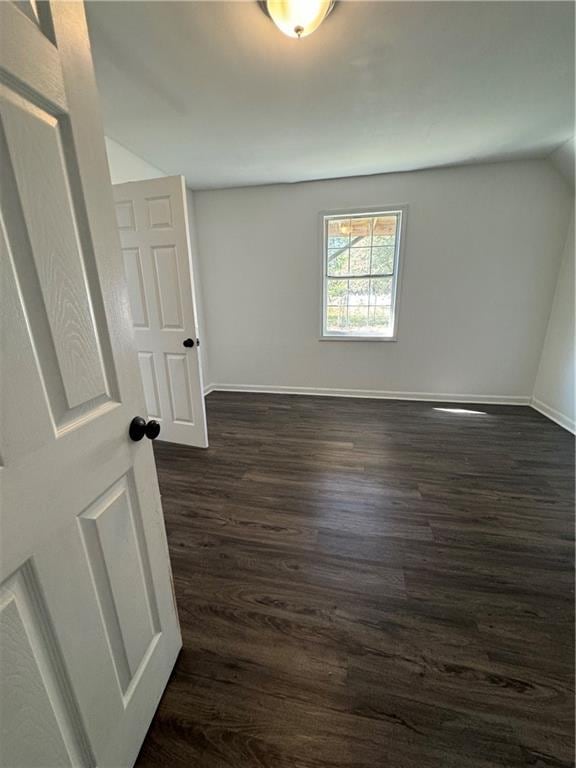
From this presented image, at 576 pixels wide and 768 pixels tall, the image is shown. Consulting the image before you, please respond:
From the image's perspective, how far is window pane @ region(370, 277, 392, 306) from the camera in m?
3.63

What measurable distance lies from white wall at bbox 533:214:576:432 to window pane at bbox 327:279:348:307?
223 cm

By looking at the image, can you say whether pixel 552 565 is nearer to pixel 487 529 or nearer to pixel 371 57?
Answer: pixel 487 529

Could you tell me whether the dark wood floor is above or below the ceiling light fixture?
below

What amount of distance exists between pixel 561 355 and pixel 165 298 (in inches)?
154

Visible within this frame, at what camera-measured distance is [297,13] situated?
1.31 meters

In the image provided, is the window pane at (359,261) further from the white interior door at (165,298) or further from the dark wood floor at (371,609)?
the dark wood floor at (371,609)

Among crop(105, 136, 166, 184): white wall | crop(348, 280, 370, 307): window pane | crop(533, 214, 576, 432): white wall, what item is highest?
crop(105, 136, 166, 184): white wall

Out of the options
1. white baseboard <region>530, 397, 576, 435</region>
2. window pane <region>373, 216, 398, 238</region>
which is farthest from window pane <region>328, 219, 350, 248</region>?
white baseboard <region>530, 397, 576, 435</region>

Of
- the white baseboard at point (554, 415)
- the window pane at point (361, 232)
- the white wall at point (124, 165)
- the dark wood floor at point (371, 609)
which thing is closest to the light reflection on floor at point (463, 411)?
the white baseboard at point (554, 415)

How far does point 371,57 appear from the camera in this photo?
1646 millimetres

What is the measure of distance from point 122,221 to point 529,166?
3.86 m

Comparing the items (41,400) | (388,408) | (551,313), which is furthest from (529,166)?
(41,400)

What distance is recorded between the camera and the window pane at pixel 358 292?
3.71 meters

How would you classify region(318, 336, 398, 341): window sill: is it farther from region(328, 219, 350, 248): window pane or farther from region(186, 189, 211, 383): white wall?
region(186, 189, 211, 383): white wall
